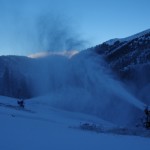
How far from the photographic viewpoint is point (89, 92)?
46875 millimetres

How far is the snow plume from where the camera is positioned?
41.1 metres

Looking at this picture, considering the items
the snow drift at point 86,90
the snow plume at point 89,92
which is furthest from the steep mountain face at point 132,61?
the snow plume at point 89,92

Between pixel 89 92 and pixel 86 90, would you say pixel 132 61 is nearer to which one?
pixel 86 90

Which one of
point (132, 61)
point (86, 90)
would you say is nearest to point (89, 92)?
point (86, 90)

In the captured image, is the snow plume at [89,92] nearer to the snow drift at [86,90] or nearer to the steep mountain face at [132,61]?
the snow drift at [86,90]

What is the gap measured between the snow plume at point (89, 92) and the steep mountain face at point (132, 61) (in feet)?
9.39

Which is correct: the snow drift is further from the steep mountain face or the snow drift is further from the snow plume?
the steep mountain face

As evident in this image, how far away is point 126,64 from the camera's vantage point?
6078cm

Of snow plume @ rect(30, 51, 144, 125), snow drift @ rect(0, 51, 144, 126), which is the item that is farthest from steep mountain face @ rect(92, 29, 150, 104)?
snow plume @ rect(30, 51, 144, 125)

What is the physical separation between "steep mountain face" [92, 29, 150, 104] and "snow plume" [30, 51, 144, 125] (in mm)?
2863

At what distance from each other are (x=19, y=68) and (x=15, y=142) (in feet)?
231

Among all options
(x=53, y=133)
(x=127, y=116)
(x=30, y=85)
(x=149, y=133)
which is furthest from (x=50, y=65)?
(x=53, y=133)

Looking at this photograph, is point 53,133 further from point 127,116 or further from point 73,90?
point 73,90

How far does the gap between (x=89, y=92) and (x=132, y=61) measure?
15951 millimetres
